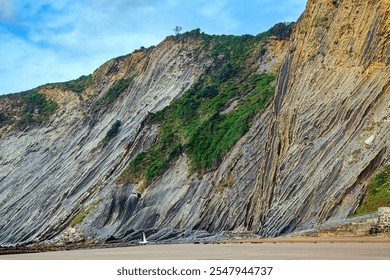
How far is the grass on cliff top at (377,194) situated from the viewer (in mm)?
28938

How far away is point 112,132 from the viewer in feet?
263

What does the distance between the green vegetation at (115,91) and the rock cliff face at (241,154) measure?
1111 millimetres

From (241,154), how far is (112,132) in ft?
100

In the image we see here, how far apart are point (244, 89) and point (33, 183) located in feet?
99.5

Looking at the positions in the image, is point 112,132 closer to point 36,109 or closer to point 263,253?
point 36,109

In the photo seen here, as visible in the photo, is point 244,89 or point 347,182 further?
point 244,89

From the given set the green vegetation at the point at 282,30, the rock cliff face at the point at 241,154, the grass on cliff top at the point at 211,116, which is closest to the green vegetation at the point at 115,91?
the rock cliff face at the point at 241,154

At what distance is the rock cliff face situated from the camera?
3650cm

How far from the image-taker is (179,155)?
208ft

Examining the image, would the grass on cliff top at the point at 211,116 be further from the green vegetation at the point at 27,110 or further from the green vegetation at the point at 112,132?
the green vegetation at the point at 27,110

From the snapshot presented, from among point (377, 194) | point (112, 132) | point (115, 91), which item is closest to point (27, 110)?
point (115, 91)
